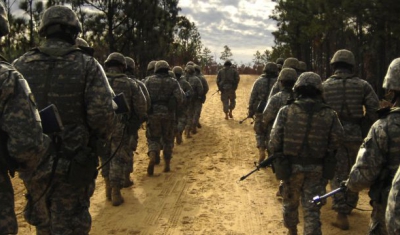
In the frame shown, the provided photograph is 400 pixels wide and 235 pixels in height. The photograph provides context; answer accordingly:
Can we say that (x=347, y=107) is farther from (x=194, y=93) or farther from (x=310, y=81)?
(x=194, y=93)

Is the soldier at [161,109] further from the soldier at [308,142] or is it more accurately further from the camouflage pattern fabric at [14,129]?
the camouflage pattern fabric at [14,129]

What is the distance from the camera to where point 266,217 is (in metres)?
6.67

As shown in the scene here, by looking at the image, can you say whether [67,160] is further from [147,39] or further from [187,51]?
[187,51]

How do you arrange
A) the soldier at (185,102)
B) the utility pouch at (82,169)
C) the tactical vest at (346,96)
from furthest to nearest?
Answer: the soldier at (185,102) < the tactical vest at (346,96) < the utility pouch at (82,169)

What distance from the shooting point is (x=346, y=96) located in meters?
6.23

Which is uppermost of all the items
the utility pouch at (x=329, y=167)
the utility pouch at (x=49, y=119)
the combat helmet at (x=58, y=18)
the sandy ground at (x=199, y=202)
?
the combat helmet at (x=58, y=18)

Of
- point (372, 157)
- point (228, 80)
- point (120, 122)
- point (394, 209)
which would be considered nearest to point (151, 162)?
point (120, 122)

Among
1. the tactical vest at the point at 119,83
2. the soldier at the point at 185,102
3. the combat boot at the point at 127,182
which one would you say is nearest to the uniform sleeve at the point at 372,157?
the tactical vest at the point at 119,83

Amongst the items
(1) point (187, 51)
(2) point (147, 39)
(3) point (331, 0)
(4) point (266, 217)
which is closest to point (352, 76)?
(4) point (266, 217)

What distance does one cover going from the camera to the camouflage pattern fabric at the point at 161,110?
8.94m

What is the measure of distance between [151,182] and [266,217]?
271cm

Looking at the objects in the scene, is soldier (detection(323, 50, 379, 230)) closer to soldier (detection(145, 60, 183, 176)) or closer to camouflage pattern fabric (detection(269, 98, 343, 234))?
camouflage pattern fabric (detection(269, 98, 343, 234))

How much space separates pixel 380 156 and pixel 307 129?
1529 mm

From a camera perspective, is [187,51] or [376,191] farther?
[187,51]
